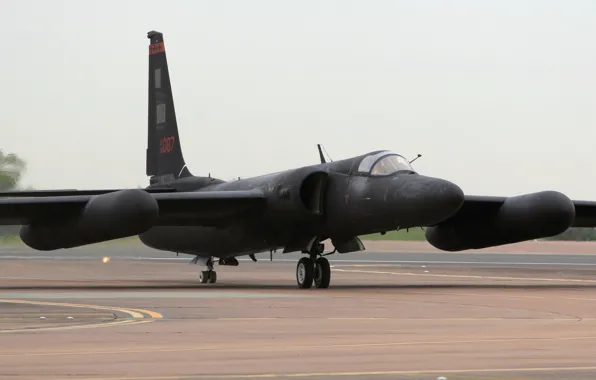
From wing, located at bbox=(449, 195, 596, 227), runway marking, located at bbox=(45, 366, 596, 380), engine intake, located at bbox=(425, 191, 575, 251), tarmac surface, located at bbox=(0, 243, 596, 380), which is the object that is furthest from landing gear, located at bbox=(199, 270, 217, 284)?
runway marking, located at bbox=(45, 366, 596, 380)

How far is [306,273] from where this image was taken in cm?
2545

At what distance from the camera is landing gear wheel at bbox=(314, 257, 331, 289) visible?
1001 inches

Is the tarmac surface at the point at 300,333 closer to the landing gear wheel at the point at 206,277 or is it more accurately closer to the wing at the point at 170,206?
the wing at the point at 170,206

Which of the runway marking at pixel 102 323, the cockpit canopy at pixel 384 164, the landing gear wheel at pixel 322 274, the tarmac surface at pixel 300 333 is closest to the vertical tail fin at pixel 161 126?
the tarmac surface at pixel 300 333

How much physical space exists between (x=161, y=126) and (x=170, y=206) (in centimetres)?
741

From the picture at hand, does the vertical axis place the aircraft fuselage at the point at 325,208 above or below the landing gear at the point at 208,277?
Result: above

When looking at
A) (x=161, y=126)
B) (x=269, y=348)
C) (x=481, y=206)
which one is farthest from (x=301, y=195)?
(x=269, y=348)

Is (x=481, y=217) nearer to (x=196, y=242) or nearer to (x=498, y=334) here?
(x=196, y=242)

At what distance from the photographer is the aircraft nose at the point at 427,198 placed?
23.0m

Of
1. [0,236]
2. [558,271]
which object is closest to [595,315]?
[558,271]

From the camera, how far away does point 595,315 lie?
16672mm

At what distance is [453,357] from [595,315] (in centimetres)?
645

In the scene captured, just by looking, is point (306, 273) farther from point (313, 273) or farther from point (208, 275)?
point (208, 275)

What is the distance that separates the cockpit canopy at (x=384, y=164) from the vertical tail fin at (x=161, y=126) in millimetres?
8722
